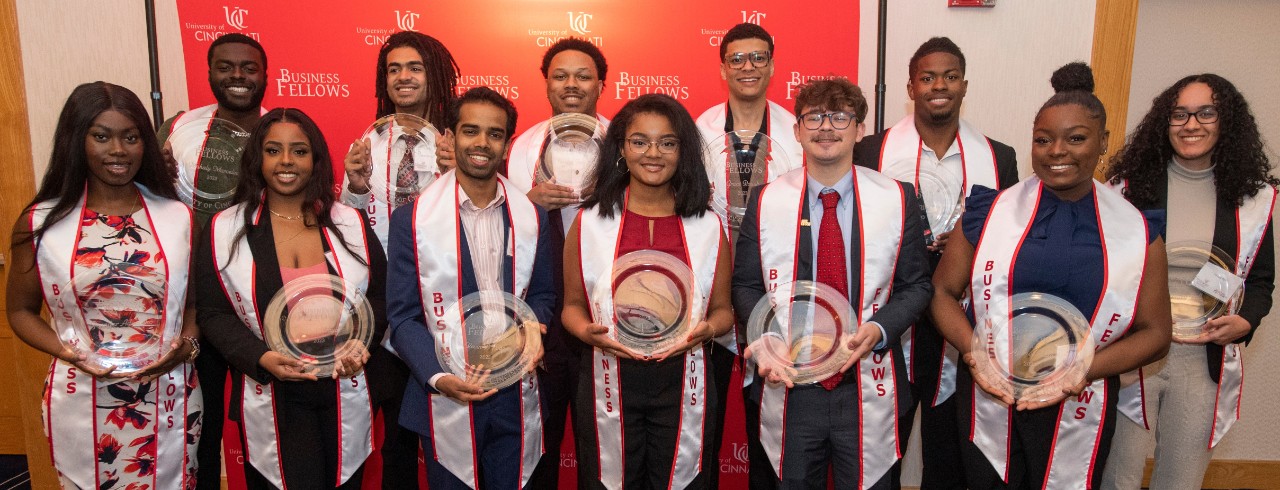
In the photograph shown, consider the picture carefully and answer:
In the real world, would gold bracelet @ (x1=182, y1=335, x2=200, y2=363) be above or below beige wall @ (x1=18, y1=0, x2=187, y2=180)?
below

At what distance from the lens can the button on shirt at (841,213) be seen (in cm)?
232

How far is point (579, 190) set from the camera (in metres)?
2.81

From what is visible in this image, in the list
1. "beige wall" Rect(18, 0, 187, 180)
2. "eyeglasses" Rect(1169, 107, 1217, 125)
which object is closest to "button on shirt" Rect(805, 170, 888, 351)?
"eyeglasses" Rect(1169, 107, 1217, 125)

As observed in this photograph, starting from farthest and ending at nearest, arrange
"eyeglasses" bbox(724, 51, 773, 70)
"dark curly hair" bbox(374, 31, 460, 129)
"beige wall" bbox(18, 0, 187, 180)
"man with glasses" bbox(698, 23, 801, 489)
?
"beige wall" bbox(18, 0, 187, 180) < "dark curly hair" bbox(374, 31, 460, 129) < "eyeglasses" bbox(724, 51, 773, 70) < "man with glasses" bbox(698, 23, 801, 489)

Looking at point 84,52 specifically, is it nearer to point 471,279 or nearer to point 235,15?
point 235,15

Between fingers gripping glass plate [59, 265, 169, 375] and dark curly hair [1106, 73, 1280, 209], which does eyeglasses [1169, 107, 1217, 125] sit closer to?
dark curly hair [1106, 73, 1280, 209]

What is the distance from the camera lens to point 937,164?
2.73m

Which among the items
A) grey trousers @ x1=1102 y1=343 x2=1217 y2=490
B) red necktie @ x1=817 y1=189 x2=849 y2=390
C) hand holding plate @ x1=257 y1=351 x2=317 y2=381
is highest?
red necktie @ x1=817 y1=189 x2=849 y2=390

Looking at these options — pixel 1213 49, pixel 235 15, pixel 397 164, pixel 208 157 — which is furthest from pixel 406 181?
pixel 1213 49

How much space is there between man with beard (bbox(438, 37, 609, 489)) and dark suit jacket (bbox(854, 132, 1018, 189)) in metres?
1.03

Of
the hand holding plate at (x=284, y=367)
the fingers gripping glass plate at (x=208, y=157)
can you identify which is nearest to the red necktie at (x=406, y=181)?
the fingers gripping glass plate at (x=208, y=157)

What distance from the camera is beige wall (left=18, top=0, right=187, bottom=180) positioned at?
11.9 feet

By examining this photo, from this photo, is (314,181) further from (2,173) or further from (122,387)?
(2,173)

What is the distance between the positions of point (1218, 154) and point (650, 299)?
1.98 metres
